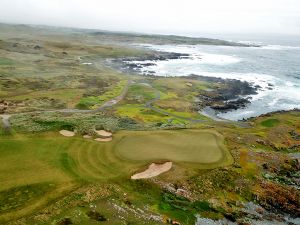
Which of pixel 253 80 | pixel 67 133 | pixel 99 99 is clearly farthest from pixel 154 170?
pixel 253 80

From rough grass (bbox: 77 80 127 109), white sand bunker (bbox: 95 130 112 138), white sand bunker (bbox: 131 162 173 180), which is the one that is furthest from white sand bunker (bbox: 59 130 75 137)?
rough grass (bbox: 77 80 127 109)

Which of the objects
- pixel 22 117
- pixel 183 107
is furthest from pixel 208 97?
pixel 22 117

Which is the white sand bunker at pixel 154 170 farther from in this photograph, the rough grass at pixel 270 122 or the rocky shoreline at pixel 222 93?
the rocky shoreline at pixel 222 93

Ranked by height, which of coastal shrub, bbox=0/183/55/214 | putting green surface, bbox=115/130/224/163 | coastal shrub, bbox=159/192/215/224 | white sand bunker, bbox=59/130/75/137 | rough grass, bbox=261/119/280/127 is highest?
putting green surface, bbox=115/130/224/163

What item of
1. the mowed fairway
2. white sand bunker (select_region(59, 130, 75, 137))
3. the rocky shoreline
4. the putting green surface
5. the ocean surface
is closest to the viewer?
the mowed fairway

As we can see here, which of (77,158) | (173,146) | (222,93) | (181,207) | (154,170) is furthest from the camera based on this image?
(222,93)

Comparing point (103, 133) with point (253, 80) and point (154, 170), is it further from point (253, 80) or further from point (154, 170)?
point (253, 80)

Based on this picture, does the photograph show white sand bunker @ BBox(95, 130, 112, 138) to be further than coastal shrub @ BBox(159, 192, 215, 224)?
Yes

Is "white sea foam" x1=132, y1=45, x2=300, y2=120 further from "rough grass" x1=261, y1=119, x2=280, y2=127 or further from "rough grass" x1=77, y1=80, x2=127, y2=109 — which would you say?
"rough grass" x1=77, y1=80, x2=127, y2=109
